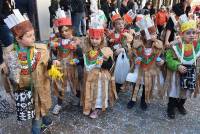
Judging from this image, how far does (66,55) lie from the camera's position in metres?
3.58

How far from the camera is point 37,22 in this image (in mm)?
7270

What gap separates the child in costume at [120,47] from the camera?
3842mm

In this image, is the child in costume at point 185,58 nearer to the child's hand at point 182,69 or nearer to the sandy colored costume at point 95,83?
the child's hand at point 182,69

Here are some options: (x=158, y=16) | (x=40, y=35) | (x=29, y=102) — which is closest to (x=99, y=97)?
(x=29, y=102)

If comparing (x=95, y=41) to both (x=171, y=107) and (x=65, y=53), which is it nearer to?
(x=65, y=53)

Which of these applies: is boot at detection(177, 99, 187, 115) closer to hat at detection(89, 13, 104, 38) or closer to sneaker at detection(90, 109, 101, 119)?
sneaker at detection(90, 109, 101, 119)

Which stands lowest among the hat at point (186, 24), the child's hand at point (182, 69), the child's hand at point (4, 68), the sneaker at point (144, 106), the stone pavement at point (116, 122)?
the stone pavement at point (116, 122)

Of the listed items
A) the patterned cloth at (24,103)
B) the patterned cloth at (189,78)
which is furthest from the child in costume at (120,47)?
the patterned cloth at (24,103)

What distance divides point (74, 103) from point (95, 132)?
831mm

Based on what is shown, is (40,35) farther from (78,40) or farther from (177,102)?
(177,102)

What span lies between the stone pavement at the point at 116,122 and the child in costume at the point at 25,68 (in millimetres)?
644

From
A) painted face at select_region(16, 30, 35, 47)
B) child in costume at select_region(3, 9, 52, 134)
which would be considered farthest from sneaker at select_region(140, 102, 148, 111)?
painted face at select_region(16, 30, 35, 47)

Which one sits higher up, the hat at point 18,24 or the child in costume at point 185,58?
the hat at point 18,24

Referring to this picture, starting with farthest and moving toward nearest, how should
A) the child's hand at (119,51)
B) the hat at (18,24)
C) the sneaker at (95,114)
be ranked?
the child's hand at (119,51) < the sneaker at (95,114) < the hat at (18,24)
